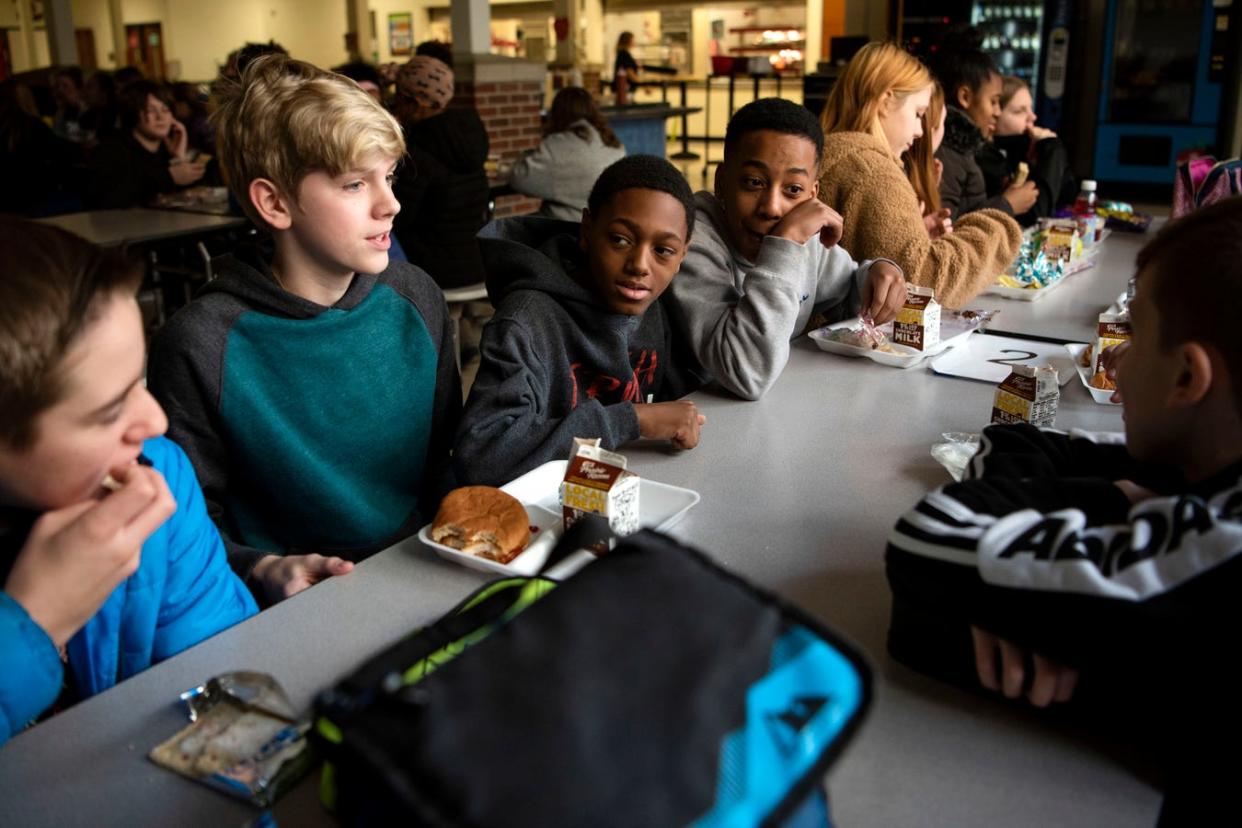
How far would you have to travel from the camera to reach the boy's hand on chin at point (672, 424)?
4.96 feet

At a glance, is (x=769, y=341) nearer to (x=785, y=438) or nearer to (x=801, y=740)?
(x=785, y=438)

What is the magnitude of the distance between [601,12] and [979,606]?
15300 millimetres

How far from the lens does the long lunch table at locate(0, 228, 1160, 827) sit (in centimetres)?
79

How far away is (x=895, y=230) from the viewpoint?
234 cm

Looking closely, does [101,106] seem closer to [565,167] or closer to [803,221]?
[565,167]

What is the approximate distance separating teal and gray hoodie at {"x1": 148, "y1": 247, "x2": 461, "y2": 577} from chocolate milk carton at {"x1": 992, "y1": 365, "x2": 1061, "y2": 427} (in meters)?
0.95

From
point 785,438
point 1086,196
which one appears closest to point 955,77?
point 1086,196

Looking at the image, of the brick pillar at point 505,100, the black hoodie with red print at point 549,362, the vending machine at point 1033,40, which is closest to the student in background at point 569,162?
the brick pillar at point 505,100

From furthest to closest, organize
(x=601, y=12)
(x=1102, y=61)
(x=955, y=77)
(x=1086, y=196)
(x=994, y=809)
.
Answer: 1. (x=601, y=12)
2. (x=1102, y=61)
3. (x=955, y=77)
4. (x=1086, y=196)
5. (x=994, y=809)

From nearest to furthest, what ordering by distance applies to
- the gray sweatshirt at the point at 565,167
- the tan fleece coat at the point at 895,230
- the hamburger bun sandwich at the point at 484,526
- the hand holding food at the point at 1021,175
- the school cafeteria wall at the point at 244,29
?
the hamburger bun sandwich at the point at 484,526 → the tan fleece coat at the point at 895,230 → the hand holding food at the point at 1021,175 → the gray sweatshirt at the point at 565,167 → the school cafeteria wall at the point at 244,29

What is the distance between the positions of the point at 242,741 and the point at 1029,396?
1.18 metres

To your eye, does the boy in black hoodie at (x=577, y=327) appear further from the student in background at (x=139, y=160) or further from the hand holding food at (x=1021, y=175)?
the student in background at (x=139, y=160)

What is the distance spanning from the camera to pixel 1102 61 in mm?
7746

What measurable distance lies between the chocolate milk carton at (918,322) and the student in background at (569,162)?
3088 mm
